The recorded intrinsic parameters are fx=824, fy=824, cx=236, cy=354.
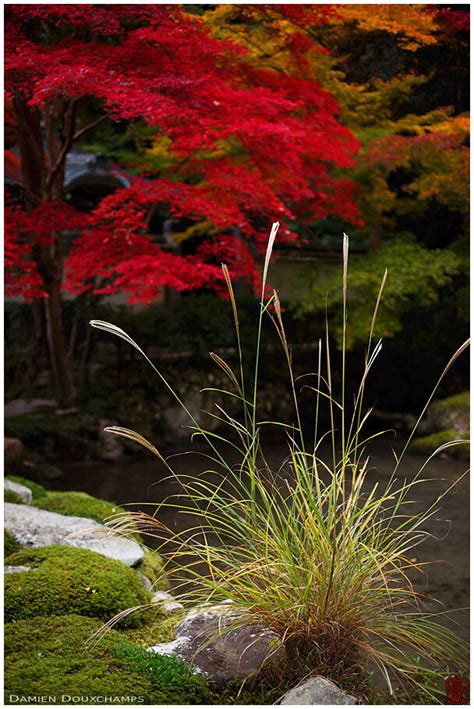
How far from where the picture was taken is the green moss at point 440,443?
762 centimetres

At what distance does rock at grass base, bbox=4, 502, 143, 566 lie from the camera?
3.98m

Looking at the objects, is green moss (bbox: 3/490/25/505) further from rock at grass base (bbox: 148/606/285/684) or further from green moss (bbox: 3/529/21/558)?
rock at grass base (bbox: 148/606/285/684)

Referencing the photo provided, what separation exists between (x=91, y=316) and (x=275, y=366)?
7.01ft

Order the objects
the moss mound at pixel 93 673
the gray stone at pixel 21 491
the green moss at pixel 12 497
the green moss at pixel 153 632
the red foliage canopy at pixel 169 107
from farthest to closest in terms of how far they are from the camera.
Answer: the red foliage canopy at pixel 169 107, the gray stone at pixel 21 491, the green moss at pixel 12 497, the green moss at pixel 153 632, the moss mound at pixel 93 673

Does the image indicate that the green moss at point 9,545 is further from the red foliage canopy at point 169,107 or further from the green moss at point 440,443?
the green moss at point 440,443

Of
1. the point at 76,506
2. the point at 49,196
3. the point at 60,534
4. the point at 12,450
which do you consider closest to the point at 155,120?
the point at 49,196

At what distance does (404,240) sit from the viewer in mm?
8711

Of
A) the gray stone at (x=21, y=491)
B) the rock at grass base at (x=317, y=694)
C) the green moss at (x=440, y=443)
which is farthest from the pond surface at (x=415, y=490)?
the rock at grass base at (x=317, y=694)

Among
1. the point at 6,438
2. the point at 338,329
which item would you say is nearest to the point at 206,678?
the point at 6,438

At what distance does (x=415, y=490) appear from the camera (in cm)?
642

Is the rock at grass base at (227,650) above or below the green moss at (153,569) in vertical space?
above

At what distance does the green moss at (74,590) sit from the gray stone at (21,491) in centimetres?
144

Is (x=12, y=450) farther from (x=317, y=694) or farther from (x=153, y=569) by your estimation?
(x=317, y=694)

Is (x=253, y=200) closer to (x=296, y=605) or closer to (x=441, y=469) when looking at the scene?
(x=441, y=469)
